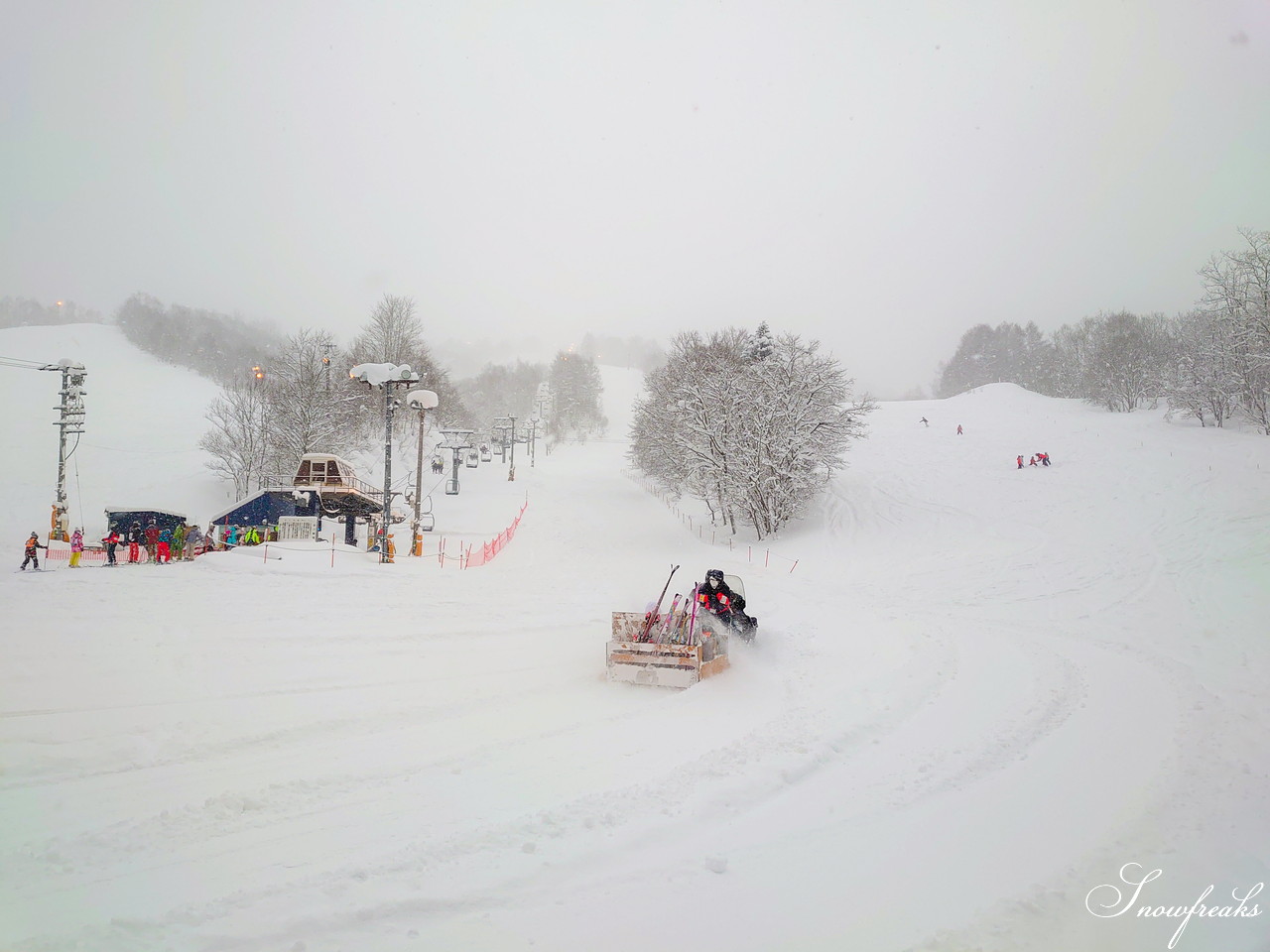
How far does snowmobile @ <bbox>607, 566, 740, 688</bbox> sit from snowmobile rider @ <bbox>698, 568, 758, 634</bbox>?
14 centimetres

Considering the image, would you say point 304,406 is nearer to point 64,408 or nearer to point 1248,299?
point 64,408

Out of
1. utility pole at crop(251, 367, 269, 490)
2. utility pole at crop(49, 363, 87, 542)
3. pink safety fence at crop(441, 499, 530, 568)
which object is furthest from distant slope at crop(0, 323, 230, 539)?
pink safety fence at crop(441, 499, 530, 568)

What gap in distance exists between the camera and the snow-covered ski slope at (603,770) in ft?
14.8

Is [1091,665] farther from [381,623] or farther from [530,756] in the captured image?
[381,623]

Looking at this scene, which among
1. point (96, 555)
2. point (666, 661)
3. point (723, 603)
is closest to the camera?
point (666, 661)

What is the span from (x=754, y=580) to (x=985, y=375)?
103 m

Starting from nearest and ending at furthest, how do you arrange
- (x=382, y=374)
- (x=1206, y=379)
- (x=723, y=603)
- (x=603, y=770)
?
(x=603, y=770) < (x=723, y=603) < (x=382, y=374) < (x=1206, y=379)

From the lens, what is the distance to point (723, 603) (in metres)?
13.2

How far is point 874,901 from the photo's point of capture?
4738 mm

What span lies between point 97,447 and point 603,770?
192ft

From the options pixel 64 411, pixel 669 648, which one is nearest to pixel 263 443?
pixel 64 411

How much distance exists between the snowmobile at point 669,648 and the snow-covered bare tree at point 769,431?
67.6 ft

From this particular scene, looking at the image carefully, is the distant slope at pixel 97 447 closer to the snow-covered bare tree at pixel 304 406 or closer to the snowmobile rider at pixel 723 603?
the snow-covered bare tree at pixel 304 406

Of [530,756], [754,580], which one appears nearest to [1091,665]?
[530,756]
